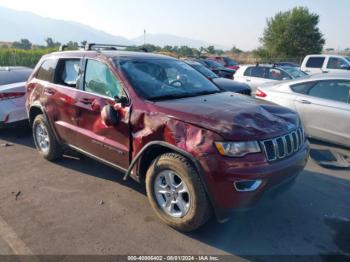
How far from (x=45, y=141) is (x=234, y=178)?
12.0ft

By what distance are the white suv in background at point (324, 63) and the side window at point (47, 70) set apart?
12.1 m

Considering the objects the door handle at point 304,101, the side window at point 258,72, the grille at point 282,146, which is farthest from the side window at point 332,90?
the side window at point 258,72

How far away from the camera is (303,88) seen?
20.6 feet

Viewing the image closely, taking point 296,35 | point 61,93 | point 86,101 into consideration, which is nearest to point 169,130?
point 86,101

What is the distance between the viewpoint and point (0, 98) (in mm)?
6508

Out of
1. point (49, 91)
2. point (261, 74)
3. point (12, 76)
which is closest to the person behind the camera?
point (49, 91)

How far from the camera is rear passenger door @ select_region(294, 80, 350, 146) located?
557cm

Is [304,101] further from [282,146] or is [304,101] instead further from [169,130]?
[169,130]

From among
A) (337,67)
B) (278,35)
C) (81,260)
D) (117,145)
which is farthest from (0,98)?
(278,35)

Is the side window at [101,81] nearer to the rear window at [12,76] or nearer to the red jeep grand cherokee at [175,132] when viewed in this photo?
the red jeep grand cherokee at [175,132]

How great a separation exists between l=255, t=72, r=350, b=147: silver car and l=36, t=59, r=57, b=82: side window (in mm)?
4271

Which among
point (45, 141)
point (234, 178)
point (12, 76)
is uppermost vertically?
point (234, 178)

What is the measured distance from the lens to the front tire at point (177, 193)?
3041 mm

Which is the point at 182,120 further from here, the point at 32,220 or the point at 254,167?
the point at 32,220
